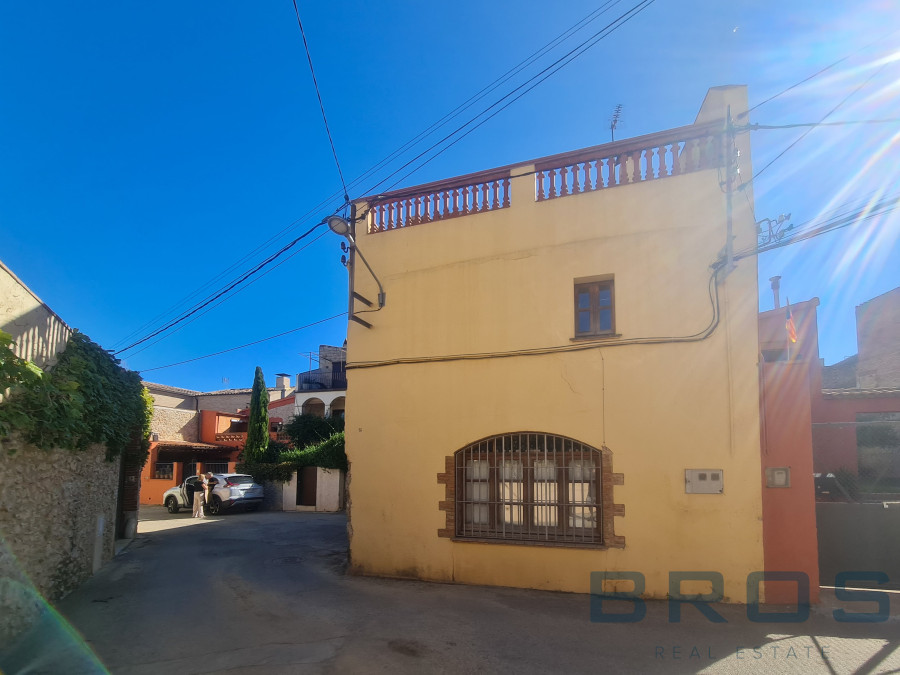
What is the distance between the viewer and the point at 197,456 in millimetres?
27141

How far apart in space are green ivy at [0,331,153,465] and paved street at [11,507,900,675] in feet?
7.32

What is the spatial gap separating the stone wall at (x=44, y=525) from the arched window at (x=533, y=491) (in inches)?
208

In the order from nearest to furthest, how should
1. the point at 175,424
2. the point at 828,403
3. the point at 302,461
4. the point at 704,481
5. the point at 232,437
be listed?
the point at 704,481, the point at 828,403, the point at 302,461, the point at 232,437, the point at 175,424

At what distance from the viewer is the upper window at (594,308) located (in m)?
7.96

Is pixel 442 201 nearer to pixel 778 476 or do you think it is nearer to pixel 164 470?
pixel 778 476

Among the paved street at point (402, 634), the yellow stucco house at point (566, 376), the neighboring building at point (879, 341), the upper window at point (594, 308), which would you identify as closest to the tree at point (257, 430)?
the paved street at point (402, 634)

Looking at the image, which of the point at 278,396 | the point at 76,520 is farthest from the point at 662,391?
the point at 278,396

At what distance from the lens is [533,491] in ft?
26.2

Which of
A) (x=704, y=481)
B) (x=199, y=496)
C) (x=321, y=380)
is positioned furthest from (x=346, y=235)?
(x=321, y=380)

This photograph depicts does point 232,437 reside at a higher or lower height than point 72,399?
lower

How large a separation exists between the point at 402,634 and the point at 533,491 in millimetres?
2874

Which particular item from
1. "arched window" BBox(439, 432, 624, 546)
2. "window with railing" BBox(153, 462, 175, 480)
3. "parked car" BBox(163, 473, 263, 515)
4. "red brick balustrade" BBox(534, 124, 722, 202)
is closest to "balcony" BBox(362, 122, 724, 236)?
"red brick balustrade" BBox(534, 124, 722, 202)

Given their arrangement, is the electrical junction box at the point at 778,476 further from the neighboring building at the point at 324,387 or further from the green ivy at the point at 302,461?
the neighboring building at the point at 324,387

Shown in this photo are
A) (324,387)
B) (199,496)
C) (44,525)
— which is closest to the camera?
(44,525)
